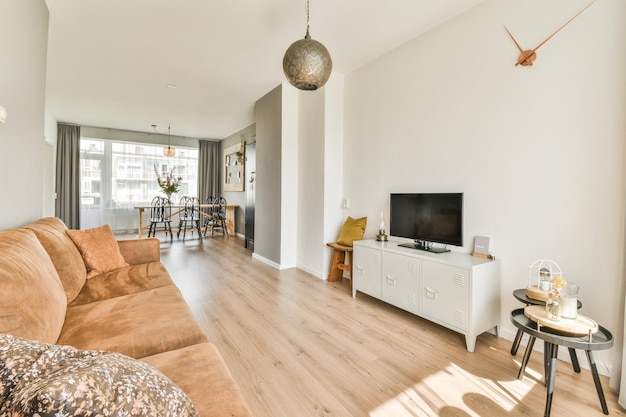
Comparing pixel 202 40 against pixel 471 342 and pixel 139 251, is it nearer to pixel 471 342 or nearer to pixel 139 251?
pixel 139 251

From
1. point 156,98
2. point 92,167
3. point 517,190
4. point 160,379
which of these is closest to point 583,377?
point 517,190

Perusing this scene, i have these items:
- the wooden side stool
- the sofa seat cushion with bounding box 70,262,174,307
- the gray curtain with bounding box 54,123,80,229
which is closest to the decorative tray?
the wooden side stool

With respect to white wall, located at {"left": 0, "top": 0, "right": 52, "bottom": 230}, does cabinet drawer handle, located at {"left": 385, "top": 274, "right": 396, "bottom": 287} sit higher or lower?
lower

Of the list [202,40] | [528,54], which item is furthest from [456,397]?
[202,40]

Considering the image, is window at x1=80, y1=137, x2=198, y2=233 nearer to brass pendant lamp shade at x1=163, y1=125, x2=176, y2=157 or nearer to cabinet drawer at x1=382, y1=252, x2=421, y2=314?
brass pendant lamp shade at x1=163, y1=125, x2=176, y2=157

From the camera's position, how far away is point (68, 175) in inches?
264

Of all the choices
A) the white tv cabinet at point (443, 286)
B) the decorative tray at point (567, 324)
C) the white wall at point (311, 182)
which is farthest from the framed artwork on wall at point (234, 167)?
the decorative tray at point (567, 324)

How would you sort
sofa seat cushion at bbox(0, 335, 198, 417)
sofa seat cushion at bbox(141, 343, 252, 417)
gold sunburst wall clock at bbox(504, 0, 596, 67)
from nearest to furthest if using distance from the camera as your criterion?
sofa seat cushion at bbox(0, 335, 198, 417) → sofa seat cushion at bbox(141, 343, 252, 417) → gold sunburst wall clock at bbox(504, 0, 596, 67)

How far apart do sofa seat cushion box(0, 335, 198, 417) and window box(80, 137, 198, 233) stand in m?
8.15

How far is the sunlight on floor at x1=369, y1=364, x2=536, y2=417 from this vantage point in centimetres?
149

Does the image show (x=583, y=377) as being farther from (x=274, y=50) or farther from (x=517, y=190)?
(x=274, y=50)

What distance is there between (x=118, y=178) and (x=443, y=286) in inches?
318

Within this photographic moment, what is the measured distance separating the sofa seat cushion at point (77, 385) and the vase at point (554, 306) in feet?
6.16

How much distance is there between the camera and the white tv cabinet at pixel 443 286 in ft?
6.88
